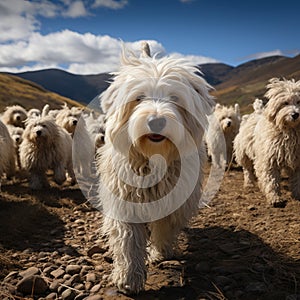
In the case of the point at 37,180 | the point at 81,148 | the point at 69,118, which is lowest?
the point at 37,180

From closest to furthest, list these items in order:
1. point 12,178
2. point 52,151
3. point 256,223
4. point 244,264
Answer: point 244,264, point 256,223, point 52,151, point 12,178

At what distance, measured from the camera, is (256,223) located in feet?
16.9

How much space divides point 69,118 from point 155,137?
22.7 ft

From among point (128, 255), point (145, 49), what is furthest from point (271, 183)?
point (128, 255)

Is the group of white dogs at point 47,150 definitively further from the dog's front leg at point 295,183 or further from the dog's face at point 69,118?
the dog's front leg at point 295,183

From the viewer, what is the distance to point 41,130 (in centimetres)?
798

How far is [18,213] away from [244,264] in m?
3.44

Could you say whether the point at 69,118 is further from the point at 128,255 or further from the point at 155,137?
the point at 155,137

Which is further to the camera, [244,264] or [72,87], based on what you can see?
[72,87]

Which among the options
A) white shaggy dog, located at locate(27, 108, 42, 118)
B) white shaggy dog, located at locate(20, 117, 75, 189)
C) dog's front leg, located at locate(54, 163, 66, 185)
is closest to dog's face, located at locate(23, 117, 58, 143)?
white shaggy dog, located at locate(20, 117, 75, 189)

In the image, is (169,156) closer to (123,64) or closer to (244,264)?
(123,64)

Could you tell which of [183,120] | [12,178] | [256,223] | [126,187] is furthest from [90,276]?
[12,178]

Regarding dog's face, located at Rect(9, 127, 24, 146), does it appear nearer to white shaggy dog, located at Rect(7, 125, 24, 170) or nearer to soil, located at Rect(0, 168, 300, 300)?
white shaggy dog, located at Rect(7, 125, 24, 170)

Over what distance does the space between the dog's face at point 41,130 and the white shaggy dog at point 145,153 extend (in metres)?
4.43
